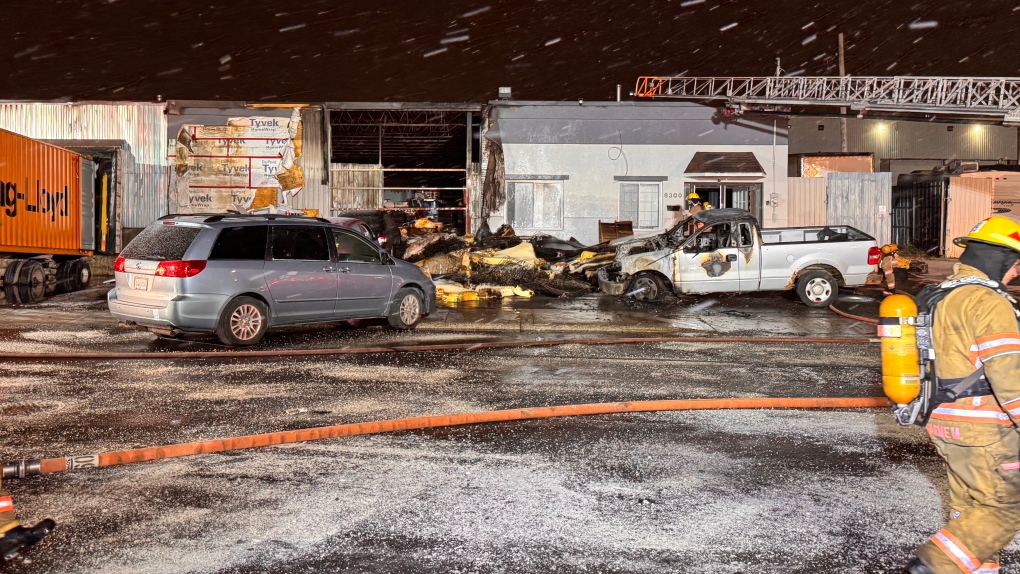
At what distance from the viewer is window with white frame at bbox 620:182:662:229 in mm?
A: 24250

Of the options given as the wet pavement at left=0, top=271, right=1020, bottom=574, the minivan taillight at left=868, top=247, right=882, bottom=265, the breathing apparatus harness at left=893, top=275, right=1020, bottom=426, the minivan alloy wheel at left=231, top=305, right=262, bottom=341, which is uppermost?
the minivan taillight at left=868, top=247, right=882, bottom=265

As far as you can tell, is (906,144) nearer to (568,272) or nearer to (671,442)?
(568,272)

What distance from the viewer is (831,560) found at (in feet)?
13.0

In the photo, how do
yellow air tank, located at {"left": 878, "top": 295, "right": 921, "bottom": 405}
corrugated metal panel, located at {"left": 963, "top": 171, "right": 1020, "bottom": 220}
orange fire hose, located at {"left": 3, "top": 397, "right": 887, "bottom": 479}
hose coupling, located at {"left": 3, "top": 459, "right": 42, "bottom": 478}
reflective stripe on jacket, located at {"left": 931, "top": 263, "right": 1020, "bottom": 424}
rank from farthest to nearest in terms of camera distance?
corrugated metal panel, located at {"left": 963, "top": 171, "right": 1020, "bottom": 220} < orange fire hose, located at {"left": 3, "top": 397, "right": 887, "bottom": 479} < hose coupling, located at {"left": 3, "top": 459, "right": 42, "bottom": 478} < yellow air tank, located at {"left": 878, "top": 295, "right": 921, "bottom": 405} < reflective stripe on jacket, located at {"left": 931, "top": 263, "right": 1020, "bottom": 424}

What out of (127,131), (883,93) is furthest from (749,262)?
(127,131)

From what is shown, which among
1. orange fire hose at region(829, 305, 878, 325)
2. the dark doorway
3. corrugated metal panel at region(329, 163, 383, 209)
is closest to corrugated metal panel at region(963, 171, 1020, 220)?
the dark doorway

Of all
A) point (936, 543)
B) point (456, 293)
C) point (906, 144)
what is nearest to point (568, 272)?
point (456, 293)

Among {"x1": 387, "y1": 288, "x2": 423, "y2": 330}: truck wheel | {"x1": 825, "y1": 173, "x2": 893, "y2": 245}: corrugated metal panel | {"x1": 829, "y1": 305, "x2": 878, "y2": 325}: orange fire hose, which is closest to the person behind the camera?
{"x1": 387, "y1": 288, "x2": 423, "y2": 330}: truck wheel

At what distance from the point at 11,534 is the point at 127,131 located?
22.7 metres

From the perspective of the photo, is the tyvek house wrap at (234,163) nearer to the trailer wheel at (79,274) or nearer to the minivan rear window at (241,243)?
the trailer wheel at (79,274)

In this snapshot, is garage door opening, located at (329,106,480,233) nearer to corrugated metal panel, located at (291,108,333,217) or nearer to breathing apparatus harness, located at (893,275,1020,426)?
corrugated metal panel, located at (291,108,333,217)

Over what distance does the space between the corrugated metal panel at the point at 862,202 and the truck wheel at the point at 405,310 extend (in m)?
16.0

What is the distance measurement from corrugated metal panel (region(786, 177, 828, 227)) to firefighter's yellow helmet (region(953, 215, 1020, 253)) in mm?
21705

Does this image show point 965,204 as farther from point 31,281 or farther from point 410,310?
point 31,281
